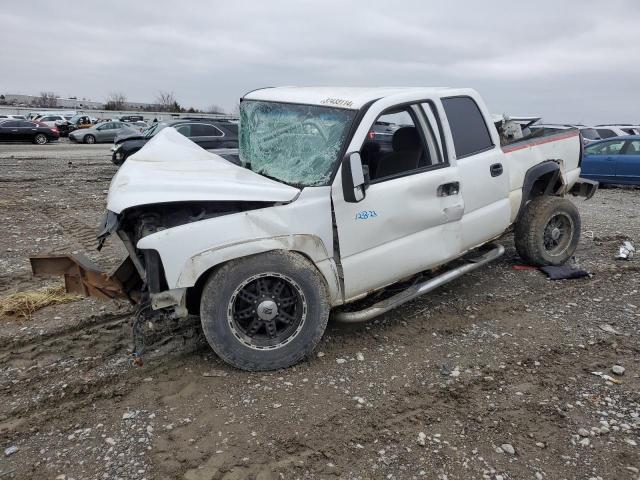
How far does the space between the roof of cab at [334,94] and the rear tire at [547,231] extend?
1.78m

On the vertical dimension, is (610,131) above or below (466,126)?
below

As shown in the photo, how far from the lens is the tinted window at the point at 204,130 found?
1566 cm

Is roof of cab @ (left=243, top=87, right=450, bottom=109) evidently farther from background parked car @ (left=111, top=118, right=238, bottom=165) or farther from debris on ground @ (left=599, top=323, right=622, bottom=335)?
background parked car @ (left=111, top=118, right=238, bottom=165)

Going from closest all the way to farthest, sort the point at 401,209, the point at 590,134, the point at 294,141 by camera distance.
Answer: the point at 401,209 → the point at 294,141 → the point at 590,134

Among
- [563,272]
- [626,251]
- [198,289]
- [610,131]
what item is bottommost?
[626,251]

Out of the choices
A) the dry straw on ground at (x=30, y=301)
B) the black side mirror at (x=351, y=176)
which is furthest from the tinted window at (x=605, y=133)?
the dry straw on ground at (x=30, y=301)

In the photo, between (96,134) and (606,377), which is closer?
(606,377)

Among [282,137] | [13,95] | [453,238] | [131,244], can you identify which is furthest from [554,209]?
[13,95]

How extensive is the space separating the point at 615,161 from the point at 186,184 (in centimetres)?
1301

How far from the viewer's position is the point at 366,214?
149 inches

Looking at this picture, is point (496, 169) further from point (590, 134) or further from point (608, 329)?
point (590, 134)

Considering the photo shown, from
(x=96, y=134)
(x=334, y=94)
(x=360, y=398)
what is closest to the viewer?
(x=360, y=398)

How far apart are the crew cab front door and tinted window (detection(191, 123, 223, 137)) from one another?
11.8m

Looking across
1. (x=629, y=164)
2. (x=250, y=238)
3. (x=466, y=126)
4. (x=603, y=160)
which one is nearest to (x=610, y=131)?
(x=603, y=160)
